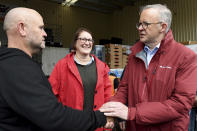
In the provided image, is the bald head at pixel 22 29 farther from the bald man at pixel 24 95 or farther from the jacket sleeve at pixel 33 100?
the jacket sleeve at pixel 33 100

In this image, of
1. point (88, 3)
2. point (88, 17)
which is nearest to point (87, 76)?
point (88, 3)

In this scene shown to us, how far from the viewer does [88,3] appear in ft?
34.8

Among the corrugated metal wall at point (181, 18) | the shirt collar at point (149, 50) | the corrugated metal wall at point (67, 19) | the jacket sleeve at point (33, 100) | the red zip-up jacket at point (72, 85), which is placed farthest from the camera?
the corrugated metal wall at point (67, 19)

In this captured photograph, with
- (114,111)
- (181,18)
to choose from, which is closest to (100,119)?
(114,111)

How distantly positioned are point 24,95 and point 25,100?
3 centimetres

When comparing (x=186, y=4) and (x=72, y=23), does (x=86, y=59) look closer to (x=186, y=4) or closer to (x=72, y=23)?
(x=186, y=4)

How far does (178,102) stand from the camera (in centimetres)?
144

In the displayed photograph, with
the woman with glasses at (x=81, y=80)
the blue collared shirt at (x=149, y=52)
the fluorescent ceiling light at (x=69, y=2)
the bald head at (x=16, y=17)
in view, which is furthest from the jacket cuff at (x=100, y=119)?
the fluorescent ceiling light at (x=69, y=2)

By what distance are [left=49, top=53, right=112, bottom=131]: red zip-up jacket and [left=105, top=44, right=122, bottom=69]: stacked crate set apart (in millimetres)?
4321

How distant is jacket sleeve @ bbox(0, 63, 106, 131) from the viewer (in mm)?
1177

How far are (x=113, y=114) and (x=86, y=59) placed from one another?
1.22 m

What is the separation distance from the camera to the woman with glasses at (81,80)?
2.49 m

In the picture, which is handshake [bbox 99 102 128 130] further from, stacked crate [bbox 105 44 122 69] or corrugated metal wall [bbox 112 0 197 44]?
corrugated metal wall [bbox 112 0 197 44]

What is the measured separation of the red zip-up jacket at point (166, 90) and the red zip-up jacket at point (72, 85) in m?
0.92
